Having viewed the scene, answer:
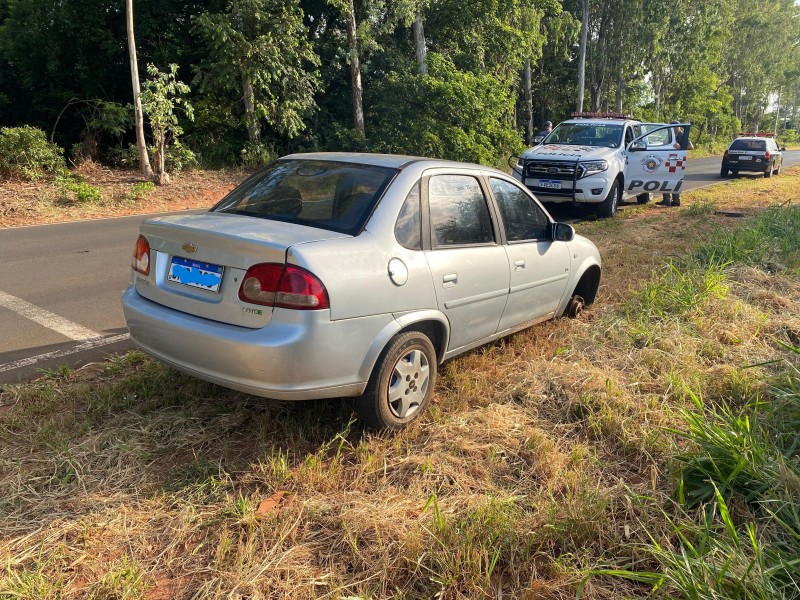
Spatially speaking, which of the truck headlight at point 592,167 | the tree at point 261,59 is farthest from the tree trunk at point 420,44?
the truck headlight at point 592,167

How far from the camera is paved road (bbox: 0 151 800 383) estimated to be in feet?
15.7

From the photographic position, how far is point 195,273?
10.8 feet

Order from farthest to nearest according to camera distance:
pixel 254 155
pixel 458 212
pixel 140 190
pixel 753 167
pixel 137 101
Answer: pixel 753 167, pixel 254 155, pixel 140 190, pixel 137 101, pixel 458 212

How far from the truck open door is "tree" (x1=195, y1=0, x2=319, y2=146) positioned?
33.6 ft

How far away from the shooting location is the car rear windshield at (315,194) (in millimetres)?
3539

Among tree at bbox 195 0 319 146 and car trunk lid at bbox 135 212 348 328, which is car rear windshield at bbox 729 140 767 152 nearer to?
tree at bbox 195 0 319 146

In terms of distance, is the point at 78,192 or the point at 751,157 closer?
the point at 78,192

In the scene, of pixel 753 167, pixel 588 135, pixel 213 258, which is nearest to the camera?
pixel 213 258

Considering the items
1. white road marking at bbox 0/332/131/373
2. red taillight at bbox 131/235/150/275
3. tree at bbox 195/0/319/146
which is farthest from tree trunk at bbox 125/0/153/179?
red taillight at bbox 131/235/150/275

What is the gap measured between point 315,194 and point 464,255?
104 centimetres

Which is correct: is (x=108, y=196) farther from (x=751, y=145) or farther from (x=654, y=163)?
(x=751, y=145)

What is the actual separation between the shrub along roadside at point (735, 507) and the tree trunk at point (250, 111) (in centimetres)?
1669

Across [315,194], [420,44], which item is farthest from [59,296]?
[420,44]

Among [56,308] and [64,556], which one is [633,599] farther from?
[56,308]
